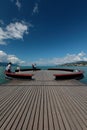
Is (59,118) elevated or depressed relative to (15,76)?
depressed

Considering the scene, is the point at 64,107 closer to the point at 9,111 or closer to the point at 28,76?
the point at 9,111

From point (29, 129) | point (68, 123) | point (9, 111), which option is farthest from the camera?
point (9, 111)

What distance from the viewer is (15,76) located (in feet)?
44.1

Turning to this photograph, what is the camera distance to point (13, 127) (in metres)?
3.18

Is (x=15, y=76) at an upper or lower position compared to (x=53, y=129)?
upper

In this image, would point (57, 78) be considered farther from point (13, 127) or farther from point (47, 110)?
point (13, 127)

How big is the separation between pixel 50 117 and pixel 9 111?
Result: 5.41 feet

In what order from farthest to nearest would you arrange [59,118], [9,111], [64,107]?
[64,107] → [9,111] → [59,118]

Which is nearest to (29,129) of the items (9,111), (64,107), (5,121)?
(5,121)

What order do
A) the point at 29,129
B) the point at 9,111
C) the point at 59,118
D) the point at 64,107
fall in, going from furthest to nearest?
the point at 64,107 → the point at 9,111 → the point at 59,118 → the point at 29,129

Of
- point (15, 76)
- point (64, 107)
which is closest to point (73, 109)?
point (64, 107)

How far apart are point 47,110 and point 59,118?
2.51 feet

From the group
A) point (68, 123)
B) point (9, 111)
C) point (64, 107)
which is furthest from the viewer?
point (64, 107)

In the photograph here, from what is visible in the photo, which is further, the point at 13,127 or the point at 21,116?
the point at 21,116
